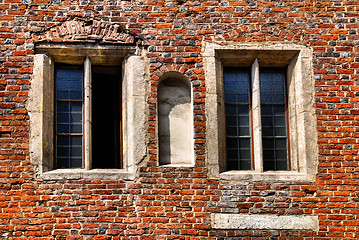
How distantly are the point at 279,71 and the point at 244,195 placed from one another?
190 centimetres

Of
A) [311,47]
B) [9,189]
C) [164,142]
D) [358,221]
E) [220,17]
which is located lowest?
[358,221]

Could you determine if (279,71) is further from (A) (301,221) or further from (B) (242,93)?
(A) (301,221)

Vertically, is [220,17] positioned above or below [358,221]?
above

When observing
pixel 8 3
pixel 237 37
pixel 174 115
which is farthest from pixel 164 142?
pixel 8 3

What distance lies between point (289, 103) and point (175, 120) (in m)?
1.61

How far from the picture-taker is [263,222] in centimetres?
635

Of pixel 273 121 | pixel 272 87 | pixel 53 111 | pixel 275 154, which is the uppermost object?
pixel 272 87

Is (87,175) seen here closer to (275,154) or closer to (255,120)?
(255,120)

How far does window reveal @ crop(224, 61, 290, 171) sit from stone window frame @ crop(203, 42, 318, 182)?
0.11 meters

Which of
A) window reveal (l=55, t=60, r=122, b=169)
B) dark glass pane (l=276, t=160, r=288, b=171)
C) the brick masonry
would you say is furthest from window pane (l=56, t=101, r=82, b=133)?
dark glass pane (l=276, t=160, r=288, b=171)

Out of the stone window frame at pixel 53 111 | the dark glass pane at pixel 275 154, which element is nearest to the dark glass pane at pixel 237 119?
the dark glass pane at pixel 275 154

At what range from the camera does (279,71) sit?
23.4ft

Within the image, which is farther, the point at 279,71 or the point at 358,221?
the point at 279,71

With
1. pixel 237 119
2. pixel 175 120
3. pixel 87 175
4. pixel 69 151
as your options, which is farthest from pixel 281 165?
pixel 69 151
